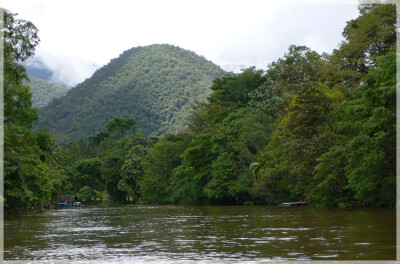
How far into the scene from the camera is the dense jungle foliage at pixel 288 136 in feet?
87.5

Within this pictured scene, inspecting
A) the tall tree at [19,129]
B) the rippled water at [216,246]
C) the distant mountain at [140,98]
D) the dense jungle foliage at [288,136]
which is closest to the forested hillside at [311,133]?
the dense jungle foliage at [288,136]

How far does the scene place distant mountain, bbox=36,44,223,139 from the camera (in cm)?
16262

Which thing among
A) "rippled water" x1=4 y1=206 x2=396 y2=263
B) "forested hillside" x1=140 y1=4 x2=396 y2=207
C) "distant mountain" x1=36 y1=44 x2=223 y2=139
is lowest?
"rippled water" x1=4 y1=206 x2=396 y2=263

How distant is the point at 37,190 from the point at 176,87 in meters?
138

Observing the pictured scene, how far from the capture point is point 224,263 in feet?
30.5

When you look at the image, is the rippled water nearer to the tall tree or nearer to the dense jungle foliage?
the dense jungle foliage

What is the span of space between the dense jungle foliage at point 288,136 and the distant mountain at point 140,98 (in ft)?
285

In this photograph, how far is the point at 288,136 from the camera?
39.8 meters

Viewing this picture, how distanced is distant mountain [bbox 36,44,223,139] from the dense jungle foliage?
285ft

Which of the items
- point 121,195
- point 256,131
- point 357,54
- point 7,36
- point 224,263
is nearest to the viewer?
point 224,263

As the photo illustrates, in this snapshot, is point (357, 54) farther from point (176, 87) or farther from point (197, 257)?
point (176, 87)

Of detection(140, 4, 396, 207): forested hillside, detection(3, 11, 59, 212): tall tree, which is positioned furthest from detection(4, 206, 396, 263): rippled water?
detection(3, 11, 59, 212): tall tree

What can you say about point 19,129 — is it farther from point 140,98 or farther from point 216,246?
point 140,98

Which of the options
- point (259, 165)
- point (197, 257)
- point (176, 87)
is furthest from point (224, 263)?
point (176, 87)
